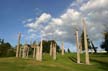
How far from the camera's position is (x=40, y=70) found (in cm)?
2834

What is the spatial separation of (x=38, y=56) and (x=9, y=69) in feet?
64.2

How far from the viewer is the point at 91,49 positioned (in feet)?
297

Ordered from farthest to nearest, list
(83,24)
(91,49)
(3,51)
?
(91,49)
(3,51)
(83,24)

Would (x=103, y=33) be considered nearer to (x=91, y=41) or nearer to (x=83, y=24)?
(x=91, y=41)

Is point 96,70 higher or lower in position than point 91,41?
lower

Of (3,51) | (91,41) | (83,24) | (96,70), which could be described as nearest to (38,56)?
(83,24)

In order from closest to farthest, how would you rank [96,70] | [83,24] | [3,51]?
[96,70] < [83,24] < [3,51]

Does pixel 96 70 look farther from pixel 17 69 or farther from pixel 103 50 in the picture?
pixel 103 50

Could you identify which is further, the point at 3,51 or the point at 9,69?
the point at 3,51

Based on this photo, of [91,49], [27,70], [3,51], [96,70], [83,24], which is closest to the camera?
[27,70]

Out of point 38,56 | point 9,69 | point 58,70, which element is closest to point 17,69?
point 9,69

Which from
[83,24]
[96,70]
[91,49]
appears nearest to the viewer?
[96,70]

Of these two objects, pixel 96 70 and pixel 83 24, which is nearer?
pixel 96 70

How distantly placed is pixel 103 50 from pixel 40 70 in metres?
68.4
